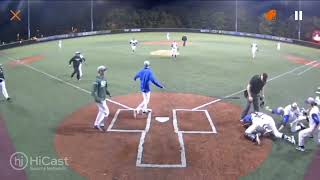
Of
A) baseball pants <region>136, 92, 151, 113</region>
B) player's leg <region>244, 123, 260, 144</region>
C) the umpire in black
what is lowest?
player's leg <region>244, 123, 260, 144</region>

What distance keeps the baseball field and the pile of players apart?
294 mm

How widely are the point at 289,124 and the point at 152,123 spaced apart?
5.13m

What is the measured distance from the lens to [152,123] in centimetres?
1577

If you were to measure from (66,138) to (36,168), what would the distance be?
2.43m

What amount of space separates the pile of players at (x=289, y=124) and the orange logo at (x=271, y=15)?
3660 cm

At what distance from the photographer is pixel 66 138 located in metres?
14.1

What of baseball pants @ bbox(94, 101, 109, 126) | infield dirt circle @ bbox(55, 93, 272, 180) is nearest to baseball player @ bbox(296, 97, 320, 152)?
infield dirt circle @ bbox(55, 93, 272, 180)

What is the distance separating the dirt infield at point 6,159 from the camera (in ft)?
36.9

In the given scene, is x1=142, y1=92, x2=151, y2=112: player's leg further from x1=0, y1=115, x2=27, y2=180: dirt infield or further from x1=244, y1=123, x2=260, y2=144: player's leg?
x1=0, y1=115, x2=27, y2=180: dirt infield

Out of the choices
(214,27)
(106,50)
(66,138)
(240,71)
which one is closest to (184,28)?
(214,27)

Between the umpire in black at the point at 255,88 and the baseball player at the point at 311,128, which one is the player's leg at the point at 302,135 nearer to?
the baseball player at the point at 311,128

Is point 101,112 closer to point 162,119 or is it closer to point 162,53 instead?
point 162,119

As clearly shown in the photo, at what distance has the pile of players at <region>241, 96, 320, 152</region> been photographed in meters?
13.1

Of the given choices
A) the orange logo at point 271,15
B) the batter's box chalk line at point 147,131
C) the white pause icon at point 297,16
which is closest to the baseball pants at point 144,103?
the batter's box chalk line at point 147,131
